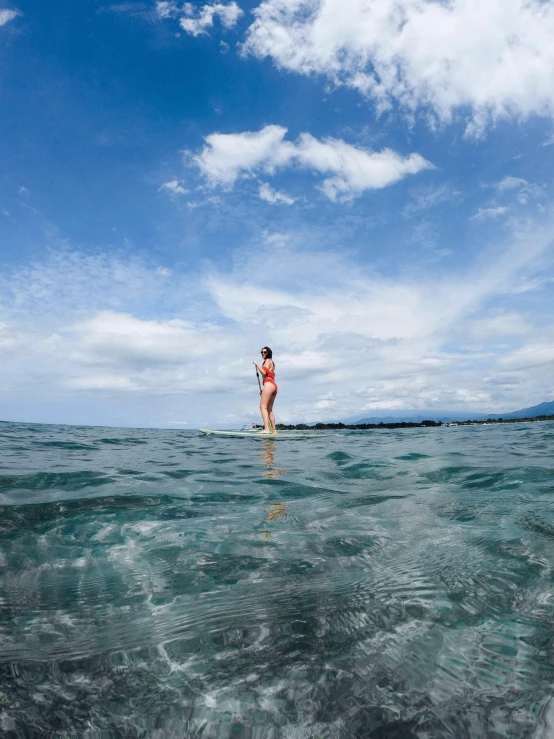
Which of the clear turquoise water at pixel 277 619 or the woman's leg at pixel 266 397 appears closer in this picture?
the clear turquoise water at pixel 277 619

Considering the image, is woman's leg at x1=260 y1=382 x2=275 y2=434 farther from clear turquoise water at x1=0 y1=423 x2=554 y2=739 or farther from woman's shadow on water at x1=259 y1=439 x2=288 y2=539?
clear turquoise water at x1=0 y1=423 x2=554 y2=739

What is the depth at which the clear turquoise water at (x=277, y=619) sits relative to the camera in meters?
1.75

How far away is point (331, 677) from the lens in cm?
194

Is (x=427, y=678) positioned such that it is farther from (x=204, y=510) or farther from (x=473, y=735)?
(x=204, y=510)

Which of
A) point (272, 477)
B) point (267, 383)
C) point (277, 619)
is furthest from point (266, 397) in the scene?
point (277, 619)

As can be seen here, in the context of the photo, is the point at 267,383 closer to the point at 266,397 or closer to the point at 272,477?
the point at 266,397

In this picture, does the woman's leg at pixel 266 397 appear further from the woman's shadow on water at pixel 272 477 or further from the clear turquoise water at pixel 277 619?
the clear turquoise water at pixel 277 619

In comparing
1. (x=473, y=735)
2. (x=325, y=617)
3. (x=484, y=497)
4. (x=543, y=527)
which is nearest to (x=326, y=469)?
(x=484, y=497)

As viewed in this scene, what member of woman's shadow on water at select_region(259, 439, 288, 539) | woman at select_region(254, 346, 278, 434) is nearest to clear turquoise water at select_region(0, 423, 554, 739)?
woman's shadow on water at select_region(259, 439, 288, 539)

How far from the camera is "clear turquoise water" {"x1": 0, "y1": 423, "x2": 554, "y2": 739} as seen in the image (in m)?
1.75

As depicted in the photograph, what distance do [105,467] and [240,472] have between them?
271cm

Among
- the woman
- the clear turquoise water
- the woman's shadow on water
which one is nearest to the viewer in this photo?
the clear turquoise water

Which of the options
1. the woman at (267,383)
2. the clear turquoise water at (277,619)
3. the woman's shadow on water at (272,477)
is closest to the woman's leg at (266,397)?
the woman at (267,383)

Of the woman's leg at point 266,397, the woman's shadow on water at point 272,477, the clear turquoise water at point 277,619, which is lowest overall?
the clear turquoise water at point 277,619
